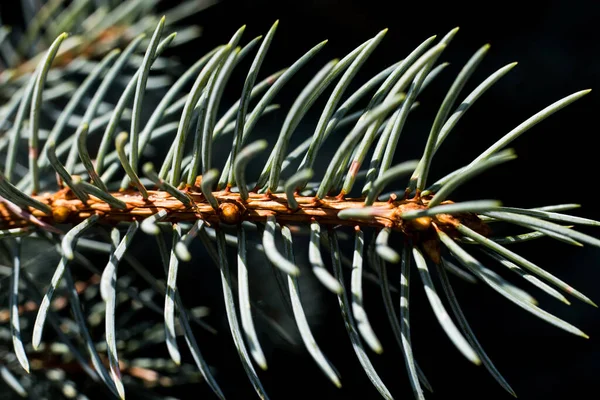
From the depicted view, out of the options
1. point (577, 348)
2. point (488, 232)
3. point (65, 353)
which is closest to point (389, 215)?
point (488, 232)

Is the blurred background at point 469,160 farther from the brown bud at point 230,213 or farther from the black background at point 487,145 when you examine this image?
the brown bud at point 230,213

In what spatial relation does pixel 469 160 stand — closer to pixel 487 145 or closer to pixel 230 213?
pixel 487 145

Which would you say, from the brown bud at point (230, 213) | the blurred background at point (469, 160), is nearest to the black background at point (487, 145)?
the blurred background at point (469, 160)

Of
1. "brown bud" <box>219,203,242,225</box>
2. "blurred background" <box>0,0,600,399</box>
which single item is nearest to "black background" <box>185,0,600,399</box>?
"blurred background" <box>0,0,600,399</box>

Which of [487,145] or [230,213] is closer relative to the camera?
[230,213]

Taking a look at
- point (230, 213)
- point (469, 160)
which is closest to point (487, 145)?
point (469, 160)

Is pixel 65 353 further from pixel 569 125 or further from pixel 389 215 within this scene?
pixel 569 125

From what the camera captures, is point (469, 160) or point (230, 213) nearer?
point (230, 213)

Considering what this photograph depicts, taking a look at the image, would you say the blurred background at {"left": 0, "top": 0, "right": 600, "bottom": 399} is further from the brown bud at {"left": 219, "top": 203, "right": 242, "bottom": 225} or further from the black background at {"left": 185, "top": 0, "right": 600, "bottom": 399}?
the brown bud at {"left": 219, "top": 203, "right": 242, "bottom": 225}
